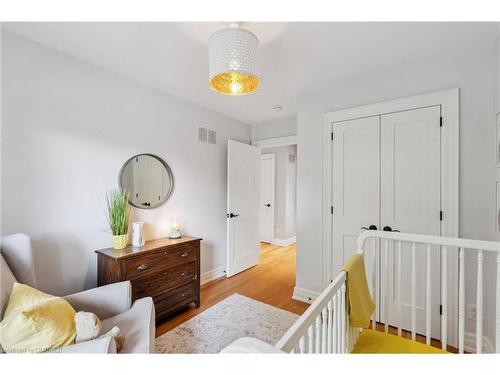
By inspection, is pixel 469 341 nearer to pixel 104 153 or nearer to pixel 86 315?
pixel 86 315

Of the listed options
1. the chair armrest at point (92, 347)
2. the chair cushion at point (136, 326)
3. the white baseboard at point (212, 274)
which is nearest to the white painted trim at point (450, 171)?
the chair cushion at point (136, 326)

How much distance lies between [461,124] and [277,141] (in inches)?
86.7

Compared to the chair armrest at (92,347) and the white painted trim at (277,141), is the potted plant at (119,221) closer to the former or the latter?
the chair armrest at (92,347)

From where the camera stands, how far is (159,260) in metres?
2.16

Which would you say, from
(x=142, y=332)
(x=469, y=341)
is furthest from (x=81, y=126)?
(x=469, y=341)

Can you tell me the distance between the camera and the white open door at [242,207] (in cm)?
330

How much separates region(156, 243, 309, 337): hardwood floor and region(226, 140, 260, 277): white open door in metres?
0.22

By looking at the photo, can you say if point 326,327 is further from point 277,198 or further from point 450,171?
point 277,198

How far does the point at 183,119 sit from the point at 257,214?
1.84m

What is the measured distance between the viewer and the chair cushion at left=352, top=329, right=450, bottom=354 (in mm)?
1162

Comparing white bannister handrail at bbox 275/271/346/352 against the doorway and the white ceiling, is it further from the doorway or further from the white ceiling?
the doorway

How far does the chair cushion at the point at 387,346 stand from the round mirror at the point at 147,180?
220cm

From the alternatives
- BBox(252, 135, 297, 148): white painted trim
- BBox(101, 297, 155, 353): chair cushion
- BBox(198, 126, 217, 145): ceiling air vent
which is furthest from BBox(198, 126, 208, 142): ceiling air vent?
BBox(101, 297, 155, 353): chair cushion

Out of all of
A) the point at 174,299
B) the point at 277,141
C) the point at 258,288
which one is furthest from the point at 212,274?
the point at 277,141
